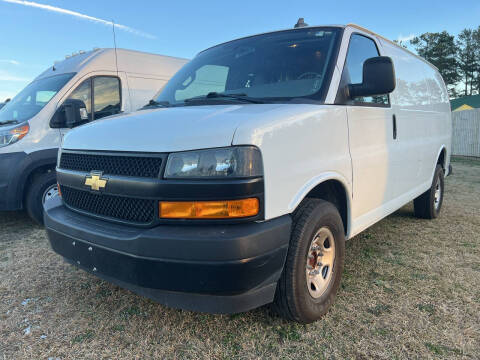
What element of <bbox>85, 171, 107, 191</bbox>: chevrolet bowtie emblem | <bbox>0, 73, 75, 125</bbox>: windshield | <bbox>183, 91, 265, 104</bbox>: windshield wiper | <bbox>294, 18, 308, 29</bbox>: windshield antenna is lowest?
<bbox>85, 171, 107, 191</bbox>: chevrolet bowtie emblem

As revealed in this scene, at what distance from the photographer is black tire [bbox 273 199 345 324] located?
7.22ft

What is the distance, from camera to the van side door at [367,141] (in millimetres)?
2830

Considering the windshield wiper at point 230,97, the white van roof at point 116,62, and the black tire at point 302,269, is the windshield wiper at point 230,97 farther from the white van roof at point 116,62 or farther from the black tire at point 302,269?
the white van roof at point 116,62

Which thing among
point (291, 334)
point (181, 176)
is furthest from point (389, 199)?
point (181, 176)

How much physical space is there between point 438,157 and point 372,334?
3.54m

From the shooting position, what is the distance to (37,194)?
4773 mm

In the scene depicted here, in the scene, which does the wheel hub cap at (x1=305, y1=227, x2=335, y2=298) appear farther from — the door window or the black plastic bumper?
the door window

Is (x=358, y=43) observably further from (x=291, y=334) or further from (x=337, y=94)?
(x=291, y=334)

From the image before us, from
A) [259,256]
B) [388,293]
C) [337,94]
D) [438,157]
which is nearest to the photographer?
[259,256]

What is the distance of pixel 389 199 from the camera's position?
3506mm

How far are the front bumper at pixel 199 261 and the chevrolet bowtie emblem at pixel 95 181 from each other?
27 centimetres

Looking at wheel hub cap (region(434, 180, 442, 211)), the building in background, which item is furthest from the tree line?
wheel hub cap (region(434, 180, 442, 211))

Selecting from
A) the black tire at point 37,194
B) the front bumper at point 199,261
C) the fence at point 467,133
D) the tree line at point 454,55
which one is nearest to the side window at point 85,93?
the black tire at point 37,194

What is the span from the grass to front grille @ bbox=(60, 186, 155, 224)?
2.62ft
